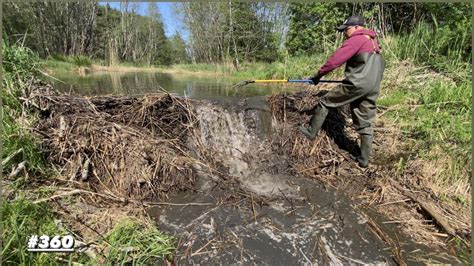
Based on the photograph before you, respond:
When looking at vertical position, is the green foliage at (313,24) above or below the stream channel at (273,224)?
above

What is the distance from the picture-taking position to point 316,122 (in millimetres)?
4301

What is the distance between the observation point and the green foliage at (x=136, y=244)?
244 cm

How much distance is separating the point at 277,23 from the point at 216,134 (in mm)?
17440

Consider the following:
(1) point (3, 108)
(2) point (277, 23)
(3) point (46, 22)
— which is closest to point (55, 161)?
(1) point (3, 108)

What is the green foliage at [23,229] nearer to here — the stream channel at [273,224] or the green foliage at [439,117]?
the stream channel at [273,224]

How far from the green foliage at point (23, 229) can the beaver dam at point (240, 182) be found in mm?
211

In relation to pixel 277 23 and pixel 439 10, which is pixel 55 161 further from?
pixel 277 23

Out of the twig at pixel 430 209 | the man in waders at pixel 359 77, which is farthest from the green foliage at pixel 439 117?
the man in waders at pixel 359 77

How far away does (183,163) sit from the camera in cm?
379

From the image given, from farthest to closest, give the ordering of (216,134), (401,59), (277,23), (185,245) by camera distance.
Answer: (277,23), (401,59), (216,134), (185,245)

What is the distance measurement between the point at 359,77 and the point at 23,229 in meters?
3.64

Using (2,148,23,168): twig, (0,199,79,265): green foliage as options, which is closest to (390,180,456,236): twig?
(0,199,79,265): green foliage

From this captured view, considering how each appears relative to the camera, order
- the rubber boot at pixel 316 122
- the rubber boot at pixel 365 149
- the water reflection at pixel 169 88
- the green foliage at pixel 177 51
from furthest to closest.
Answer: the green foliage at pixel 177 51
the water reflection at pixel 169 88
the rubber boot at pixel 316 122
the rubber boot at pixel 365 149

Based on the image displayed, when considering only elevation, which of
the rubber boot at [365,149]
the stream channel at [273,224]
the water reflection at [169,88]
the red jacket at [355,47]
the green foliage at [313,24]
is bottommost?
the stream channel at [273,224]
